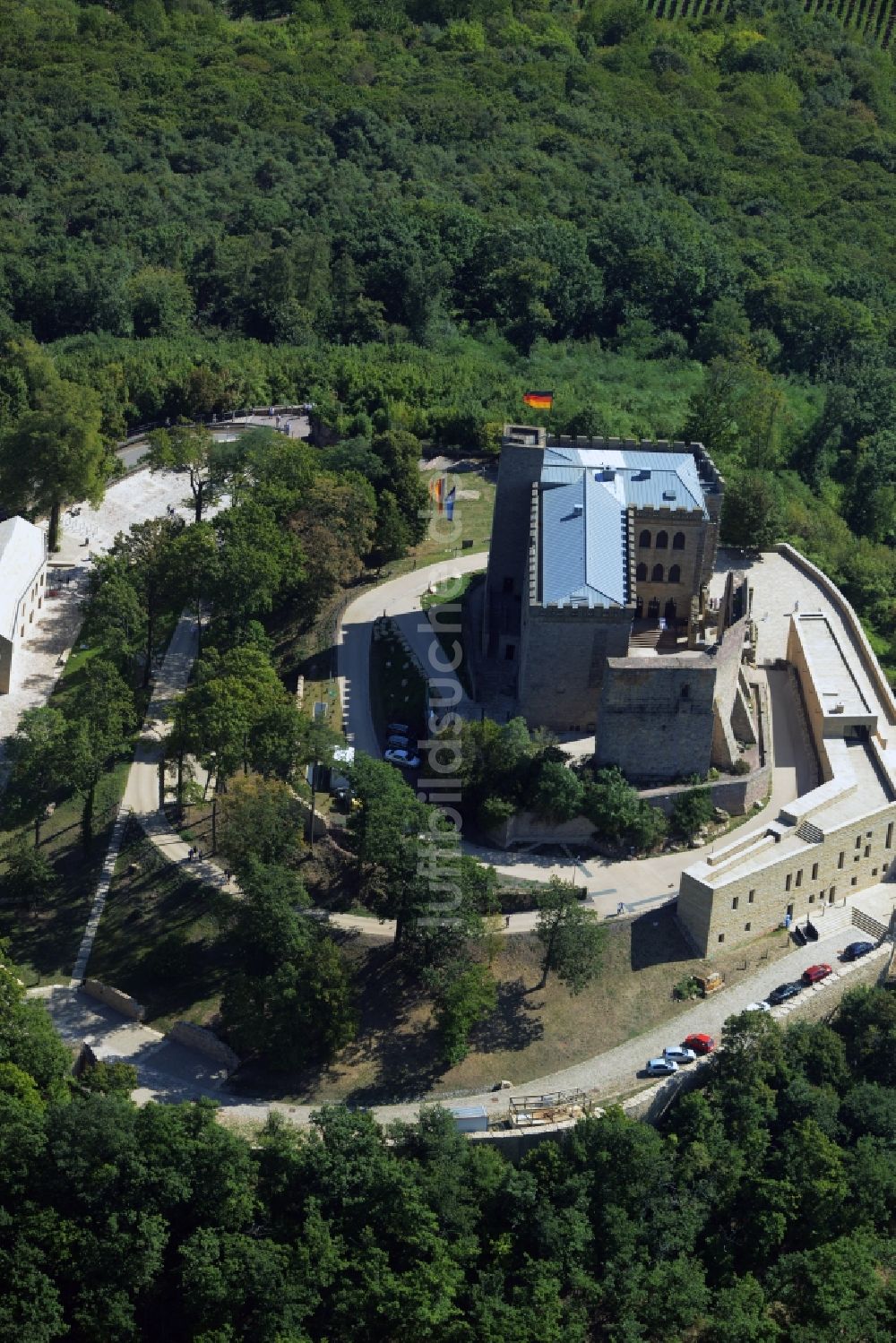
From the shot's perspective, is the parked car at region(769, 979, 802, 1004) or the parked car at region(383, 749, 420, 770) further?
the parked car at region(383, 749, 420, 770)

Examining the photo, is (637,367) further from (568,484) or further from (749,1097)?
(749,1097)

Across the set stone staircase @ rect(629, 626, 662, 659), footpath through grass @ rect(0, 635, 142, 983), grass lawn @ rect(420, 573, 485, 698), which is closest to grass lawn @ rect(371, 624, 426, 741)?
grass lawn @ rect(420, 573, 485, 698)

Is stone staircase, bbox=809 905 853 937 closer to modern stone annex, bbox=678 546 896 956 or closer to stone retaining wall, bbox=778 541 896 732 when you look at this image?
modern stone annex, bbox=678 546 896 956

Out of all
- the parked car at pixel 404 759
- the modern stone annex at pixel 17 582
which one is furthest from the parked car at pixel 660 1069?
the modern stone annex at pixel 17 582

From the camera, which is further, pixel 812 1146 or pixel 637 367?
pixel 637 367

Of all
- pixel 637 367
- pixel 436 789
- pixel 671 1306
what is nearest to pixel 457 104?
pixel 637 367

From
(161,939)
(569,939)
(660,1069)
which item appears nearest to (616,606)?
(569,939)

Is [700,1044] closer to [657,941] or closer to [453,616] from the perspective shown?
[657,941]

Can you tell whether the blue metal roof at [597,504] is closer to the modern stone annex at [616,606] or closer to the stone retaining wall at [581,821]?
the modern stone annex at [616,606]

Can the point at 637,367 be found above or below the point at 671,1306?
above
